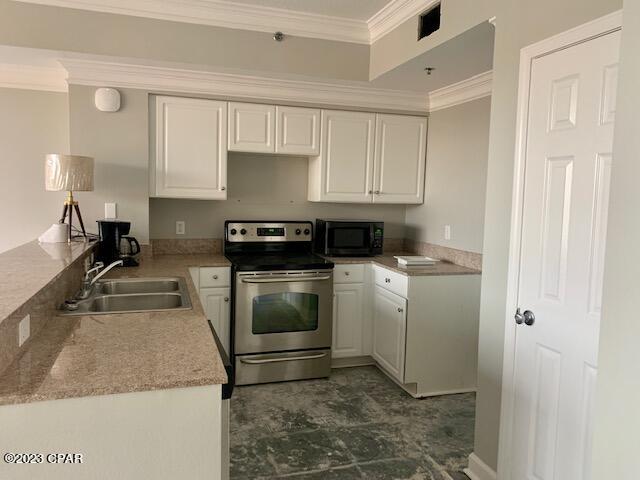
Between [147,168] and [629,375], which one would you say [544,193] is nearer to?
[629,375]

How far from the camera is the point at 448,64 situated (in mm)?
2994

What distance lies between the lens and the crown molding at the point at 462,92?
329 centimetres

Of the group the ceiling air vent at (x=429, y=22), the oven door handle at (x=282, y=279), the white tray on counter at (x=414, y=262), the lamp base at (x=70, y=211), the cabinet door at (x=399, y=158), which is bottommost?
the oven door handle at (x=282, y=279)

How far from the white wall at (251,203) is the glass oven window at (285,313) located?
2.75 feet

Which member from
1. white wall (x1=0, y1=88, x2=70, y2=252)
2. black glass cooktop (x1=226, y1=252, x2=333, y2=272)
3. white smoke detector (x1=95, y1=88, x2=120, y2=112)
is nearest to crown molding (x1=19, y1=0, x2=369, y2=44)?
white smoke detector (x1=95, y1=88, x2=120, y2=112)

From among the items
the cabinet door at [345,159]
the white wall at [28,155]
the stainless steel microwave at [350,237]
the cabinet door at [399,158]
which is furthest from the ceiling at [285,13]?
the stainless steel microwave at [350,237]

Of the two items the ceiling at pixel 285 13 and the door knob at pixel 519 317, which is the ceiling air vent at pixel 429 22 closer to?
the ceiling at pixel 285 13

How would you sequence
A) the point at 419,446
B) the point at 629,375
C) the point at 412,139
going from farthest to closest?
the point at 412,139 → the point at 419,446 → the point at 629,375

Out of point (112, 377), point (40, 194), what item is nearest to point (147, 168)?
point (40, 194)

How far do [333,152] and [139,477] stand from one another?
9.57 ft

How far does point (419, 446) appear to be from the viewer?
2.71 metres

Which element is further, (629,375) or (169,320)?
(169,320)

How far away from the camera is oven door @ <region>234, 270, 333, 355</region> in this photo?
11.3 ft

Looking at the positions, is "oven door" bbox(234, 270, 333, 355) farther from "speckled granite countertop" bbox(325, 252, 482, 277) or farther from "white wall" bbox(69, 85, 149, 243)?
"white wall" bbox(69, 85, 149, 243)
